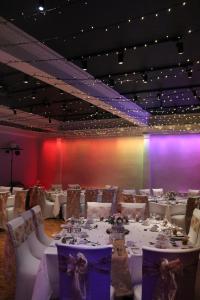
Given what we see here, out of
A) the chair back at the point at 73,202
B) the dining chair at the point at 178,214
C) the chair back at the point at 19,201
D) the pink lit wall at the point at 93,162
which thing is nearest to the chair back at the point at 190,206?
the dining chair at the point at 178,214

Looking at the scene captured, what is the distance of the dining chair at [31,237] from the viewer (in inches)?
156

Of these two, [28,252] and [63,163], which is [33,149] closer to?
[63,163]

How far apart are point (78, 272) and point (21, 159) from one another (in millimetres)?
11616

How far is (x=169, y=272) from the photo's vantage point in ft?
7.96

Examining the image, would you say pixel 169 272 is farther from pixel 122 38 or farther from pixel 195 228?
pixel 122 38

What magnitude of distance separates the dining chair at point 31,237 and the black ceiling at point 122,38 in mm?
2430

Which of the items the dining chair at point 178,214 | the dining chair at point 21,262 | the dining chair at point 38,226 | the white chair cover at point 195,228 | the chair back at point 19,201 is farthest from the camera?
the chair back at point 19,201

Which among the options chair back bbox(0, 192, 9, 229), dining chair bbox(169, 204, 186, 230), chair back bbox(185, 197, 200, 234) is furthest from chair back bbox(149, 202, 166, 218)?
chair back bbox(0, 192, 9, 229)

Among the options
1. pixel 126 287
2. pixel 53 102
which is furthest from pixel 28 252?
pixel 53 102

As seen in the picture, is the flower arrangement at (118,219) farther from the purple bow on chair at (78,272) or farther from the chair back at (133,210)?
the chair back at (133,210)

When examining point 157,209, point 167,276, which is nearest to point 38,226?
point 167,276

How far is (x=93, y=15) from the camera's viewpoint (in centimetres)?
448

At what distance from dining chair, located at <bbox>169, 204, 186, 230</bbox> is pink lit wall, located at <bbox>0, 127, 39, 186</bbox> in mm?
7209

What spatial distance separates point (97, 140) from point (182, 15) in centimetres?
916
